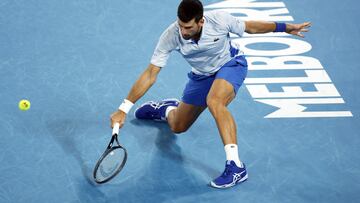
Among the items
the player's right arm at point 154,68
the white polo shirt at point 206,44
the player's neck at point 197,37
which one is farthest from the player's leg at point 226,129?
Result: the player's right arm at point 154,68

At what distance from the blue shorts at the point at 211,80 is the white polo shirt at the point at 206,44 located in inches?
3.3

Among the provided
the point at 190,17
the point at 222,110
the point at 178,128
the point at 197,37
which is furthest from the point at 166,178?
the point at 190,17

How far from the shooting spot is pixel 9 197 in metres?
6.11

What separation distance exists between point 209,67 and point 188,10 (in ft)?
2.87

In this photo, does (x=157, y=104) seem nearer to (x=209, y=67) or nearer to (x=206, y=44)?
(x=209, y=67)

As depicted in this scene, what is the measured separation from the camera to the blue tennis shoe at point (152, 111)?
7254mm

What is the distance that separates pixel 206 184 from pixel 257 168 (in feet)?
1.81

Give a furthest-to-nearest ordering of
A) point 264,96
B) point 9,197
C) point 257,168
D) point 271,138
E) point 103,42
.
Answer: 1. point 103,42
2. point 264,96
3. point 271,138
4. point 257,168
5. point 9,197

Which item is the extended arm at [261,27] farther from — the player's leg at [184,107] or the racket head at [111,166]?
the racket head at [111,166]

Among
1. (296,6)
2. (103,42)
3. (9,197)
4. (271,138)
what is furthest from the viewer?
(296,6)

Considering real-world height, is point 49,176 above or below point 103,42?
below

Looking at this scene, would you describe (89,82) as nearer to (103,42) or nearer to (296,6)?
(103,42)

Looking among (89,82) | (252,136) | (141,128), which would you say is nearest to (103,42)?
(89,82)

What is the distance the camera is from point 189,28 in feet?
19.8
